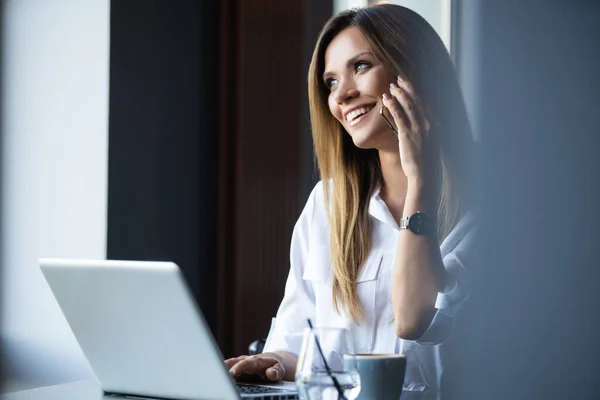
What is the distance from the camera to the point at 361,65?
2.02 meters

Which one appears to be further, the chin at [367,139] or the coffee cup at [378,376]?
the chin at [367,139]

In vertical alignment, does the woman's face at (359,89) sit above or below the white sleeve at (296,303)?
above

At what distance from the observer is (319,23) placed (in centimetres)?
335

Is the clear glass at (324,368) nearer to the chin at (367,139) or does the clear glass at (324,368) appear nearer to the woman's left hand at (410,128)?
the woman's left hand at (410,128)

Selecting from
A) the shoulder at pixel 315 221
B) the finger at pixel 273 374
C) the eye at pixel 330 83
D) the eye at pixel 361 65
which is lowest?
the finger at pixel 273 374

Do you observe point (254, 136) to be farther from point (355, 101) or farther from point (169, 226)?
point (355, 101)

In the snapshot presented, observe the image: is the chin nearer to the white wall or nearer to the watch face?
the watch face

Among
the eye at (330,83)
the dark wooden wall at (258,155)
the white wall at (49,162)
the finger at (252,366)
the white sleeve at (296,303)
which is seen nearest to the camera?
the finger at (252,366)

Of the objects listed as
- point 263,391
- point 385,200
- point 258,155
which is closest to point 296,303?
point 385,200

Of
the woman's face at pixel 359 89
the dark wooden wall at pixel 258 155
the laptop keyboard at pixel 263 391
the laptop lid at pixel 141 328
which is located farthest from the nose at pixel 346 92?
the dark wooden wall at pixel 258 155

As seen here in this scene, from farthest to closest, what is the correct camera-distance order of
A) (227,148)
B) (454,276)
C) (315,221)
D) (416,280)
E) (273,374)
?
(227,148)
(315,221)
(454,276)
(416,280)
(273,374)

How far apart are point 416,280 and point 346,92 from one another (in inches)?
22.5

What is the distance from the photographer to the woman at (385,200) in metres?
1.70

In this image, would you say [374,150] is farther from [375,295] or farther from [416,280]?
[416,280]
